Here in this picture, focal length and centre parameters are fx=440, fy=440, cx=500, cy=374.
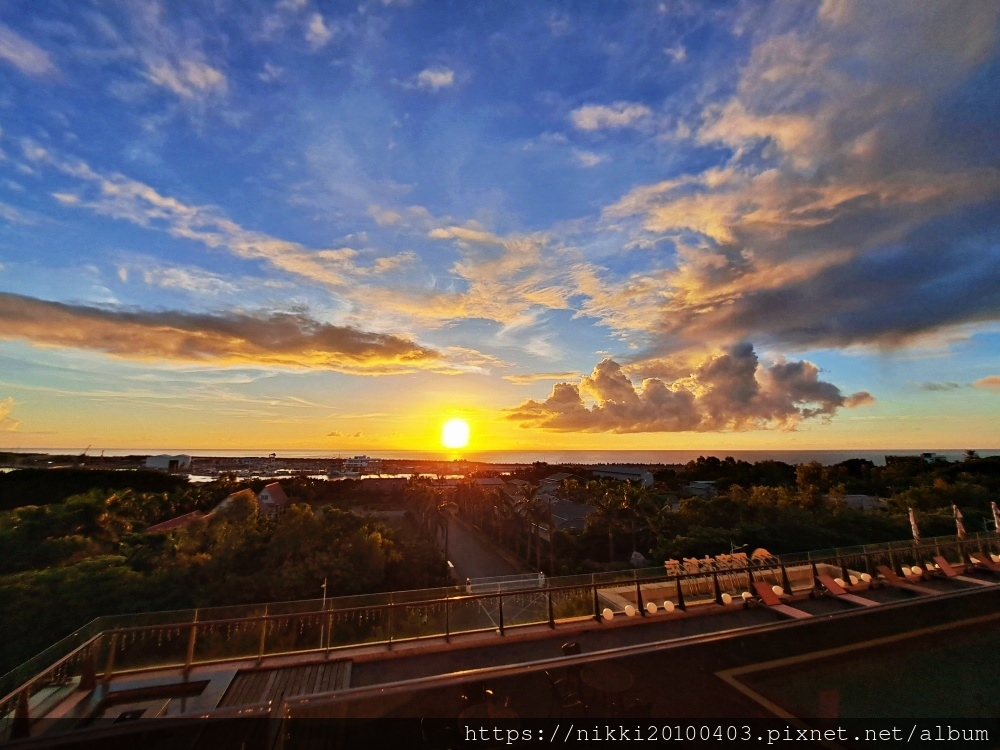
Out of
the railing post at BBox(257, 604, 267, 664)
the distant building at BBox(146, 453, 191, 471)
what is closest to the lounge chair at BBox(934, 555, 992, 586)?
the railing post at BBox(257, 604, 267, 664)

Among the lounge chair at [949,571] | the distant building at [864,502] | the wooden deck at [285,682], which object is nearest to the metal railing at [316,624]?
the wooden deck at [285,682]

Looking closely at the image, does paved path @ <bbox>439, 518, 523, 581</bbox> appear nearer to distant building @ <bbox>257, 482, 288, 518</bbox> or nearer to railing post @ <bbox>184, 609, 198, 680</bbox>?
railing post @ <bbox>184, 609, 198, 680</bbox>

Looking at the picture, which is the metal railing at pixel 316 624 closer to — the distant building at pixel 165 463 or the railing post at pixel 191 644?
the railing post at pixel 191 644

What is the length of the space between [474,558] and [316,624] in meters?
33.5

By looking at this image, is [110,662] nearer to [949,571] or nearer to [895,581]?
[895,581]

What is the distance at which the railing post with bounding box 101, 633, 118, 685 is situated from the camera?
8.30 m

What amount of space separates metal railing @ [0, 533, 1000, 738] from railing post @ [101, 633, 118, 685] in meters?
0.02

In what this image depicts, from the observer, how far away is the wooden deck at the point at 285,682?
8.18 metres

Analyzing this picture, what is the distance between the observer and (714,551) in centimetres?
2994

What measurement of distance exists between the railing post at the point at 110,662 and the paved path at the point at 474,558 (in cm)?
2466

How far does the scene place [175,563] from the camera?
22.8 meters

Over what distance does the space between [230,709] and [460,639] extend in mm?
8191

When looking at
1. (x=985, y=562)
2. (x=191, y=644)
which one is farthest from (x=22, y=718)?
(x=985, y=562)

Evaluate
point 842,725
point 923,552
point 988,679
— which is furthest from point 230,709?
point 923,552
